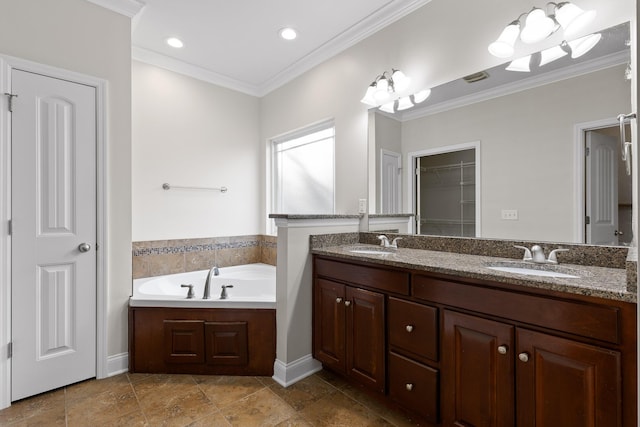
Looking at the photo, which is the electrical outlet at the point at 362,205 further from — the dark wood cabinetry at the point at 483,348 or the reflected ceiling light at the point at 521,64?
the reflected ceiling light at the point at 521,64

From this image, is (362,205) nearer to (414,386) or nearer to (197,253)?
(414,386)

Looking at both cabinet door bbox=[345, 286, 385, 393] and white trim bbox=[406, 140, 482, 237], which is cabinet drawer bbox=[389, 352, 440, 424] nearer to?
cabinet door bbox=[345, 286, 385, 393]

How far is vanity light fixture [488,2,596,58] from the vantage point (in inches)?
59.9

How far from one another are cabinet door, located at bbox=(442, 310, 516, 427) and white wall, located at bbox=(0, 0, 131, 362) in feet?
6.84

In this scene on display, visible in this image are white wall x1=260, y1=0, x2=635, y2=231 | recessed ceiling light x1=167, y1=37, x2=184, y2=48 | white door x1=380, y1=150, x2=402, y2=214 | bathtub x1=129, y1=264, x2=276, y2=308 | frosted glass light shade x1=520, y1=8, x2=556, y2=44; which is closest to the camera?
frosted glass light shade x1=520, y1=8, x2=556, y2=44

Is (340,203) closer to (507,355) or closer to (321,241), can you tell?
(321,241)

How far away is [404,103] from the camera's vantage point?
226 centimetres

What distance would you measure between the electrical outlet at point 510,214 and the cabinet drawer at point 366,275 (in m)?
0.69

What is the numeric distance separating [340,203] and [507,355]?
1762mm

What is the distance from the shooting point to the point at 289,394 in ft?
6.37

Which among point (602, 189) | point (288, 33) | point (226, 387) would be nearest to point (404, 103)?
point (288, 33)

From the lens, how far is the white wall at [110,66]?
74.8 inches

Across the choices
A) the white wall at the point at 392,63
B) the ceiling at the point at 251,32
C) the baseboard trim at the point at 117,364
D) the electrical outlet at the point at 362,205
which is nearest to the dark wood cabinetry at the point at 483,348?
the electrical outlet at the point at 362,205

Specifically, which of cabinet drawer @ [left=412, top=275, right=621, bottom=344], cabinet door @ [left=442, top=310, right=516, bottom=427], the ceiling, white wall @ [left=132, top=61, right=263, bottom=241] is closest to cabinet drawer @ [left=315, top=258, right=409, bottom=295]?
cabinet drawer @ [left=412, top=275, right=621, bottom=344]
